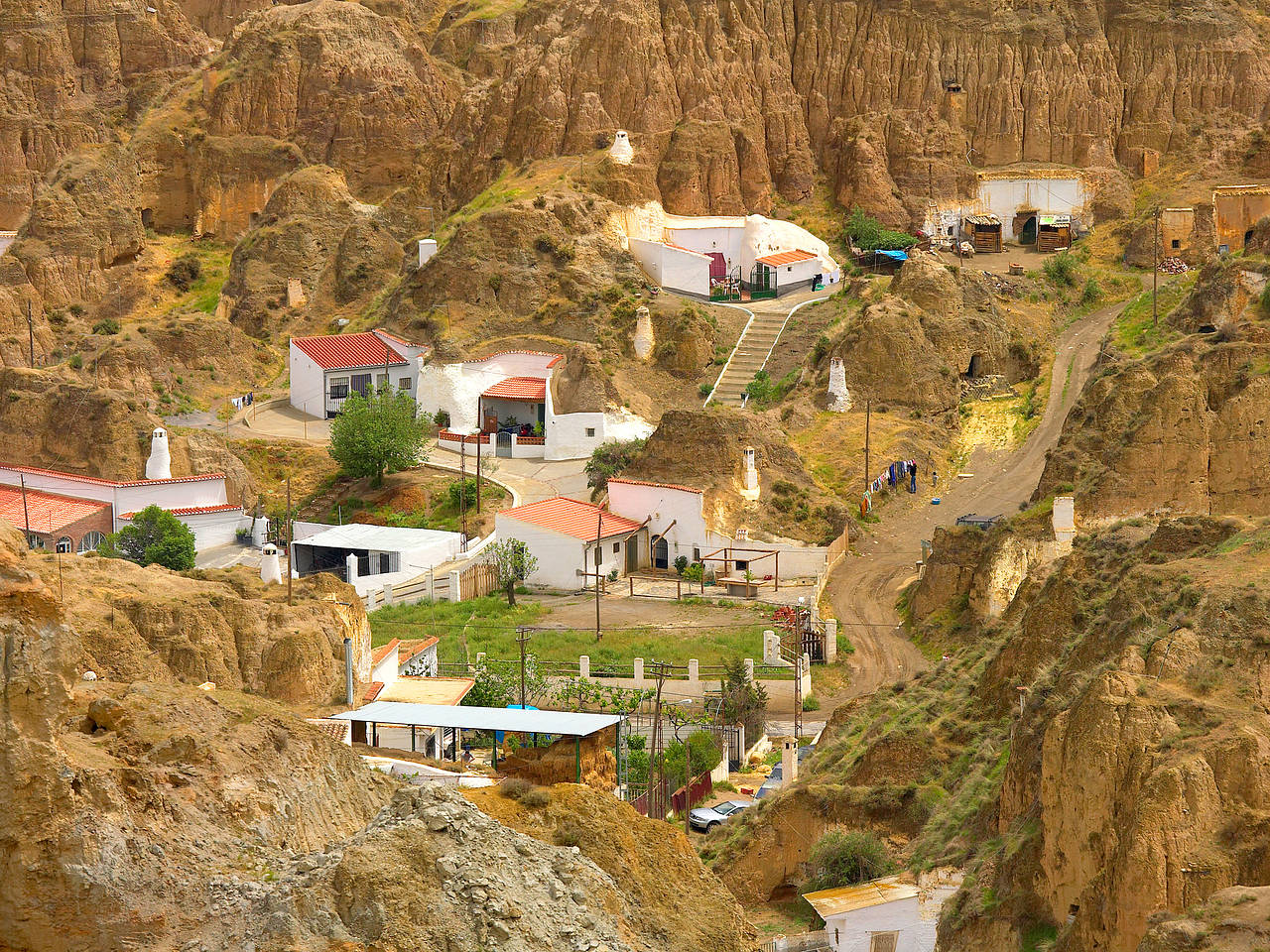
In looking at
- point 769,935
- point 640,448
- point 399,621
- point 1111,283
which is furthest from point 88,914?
point 1111,283

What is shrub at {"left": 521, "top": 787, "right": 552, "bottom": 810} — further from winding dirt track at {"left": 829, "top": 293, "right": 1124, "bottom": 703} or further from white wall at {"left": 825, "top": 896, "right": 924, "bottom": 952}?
winding dirt track at {"left": 829, "top": 293, "right": 1124, "bottom": 703}

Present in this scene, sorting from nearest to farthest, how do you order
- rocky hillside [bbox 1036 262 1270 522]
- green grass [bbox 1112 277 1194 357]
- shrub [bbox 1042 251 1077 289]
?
rocky hillside [bbox 1036 262 1270 522] < green grass [bbox 1112 277 1194 357] < shrub [bbox 1042 251 1077 289]

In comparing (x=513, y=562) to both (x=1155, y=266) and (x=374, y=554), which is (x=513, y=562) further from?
(x=1155, y=266)

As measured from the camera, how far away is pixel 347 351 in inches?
2985

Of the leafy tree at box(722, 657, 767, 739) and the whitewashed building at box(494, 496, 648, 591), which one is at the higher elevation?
the whitewashed building at box(494, 496, 648, 591)

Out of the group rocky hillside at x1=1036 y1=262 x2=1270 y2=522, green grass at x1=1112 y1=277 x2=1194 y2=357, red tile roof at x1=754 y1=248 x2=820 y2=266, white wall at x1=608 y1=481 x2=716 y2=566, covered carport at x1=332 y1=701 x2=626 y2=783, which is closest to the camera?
covered carport at x1=332 y1=701 x2=626 y2=783

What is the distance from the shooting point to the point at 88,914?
60.7 ft

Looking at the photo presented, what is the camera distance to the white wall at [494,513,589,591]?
5900 cm

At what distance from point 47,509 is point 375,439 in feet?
33.4

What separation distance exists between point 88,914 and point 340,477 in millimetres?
50658

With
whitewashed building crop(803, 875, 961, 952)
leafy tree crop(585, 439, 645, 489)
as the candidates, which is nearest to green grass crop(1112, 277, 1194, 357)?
leafy tree crop(585, 439, 645, 489)

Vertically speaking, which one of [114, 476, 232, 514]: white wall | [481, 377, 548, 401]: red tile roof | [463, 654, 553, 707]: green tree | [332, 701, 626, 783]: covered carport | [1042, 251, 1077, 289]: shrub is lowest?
[463, 654, 553, 707]: green tree

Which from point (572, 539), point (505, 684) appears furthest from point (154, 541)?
point (505, 684)

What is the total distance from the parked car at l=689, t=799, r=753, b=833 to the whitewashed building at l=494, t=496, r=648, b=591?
61.6 feet
